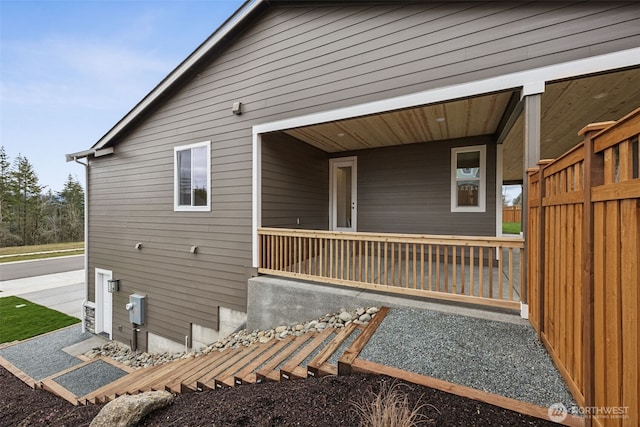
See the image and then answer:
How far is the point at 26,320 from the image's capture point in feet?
27.8

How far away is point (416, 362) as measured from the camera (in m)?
2.35

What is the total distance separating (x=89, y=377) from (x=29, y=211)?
87.2 feet

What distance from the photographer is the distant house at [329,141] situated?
10.5ft

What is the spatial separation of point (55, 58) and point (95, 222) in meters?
13.0

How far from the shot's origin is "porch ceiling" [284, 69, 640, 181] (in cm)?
331

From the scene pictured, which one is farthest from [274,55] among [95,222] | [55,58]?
[55,58]

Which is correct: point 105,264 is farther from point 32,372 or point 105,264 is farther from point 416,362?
point 416,362

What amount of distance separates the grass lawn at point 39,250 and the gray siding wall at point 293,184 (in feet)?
73.1

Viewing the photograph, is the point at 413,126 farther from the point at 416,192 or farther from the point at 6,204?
the point at 6,204

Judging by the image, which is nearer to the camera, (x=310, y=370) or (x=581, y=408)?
(x=581, y=408)

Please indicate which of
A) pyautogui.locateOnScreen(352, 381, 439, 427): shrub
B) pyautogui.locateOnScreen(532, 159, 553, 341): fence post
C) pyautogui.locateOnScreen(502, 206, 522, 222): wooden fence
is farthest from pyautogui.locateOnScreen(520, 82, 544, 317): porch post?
pyautogui.locateOnScreen(502, 206, 522, 222): wooden fence

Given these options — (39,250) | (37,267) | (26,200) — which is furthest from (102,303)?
(26,200)

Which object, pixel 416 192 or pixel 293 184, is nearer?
pixel 293 184

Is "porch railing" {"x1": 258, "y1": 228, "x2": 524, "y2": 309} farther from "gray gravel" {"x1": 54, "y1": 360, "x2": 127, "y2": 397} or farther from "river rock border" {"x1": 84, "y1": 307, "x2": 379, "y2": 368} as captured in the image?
"gray gravel" {"x1": 54, "y1": 360, "x2": 127, "y2": 397}
